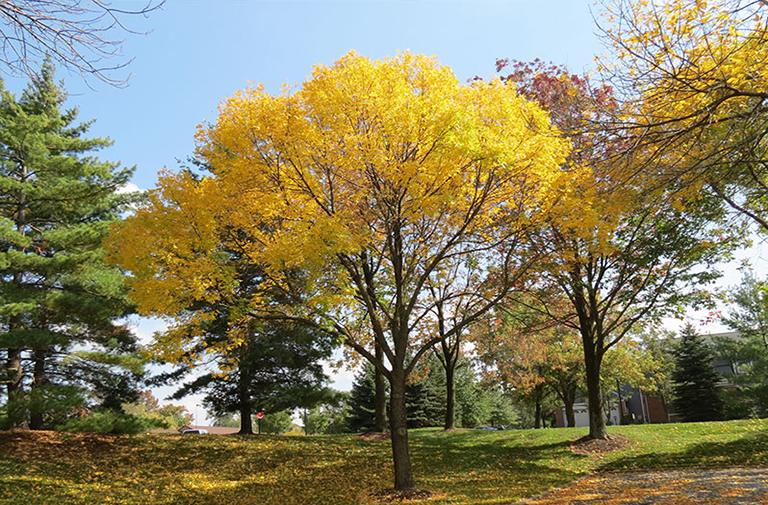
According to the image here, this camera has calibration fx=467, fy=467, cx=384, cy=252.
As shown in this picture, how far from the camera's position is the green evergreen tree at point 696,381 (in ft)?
97.4

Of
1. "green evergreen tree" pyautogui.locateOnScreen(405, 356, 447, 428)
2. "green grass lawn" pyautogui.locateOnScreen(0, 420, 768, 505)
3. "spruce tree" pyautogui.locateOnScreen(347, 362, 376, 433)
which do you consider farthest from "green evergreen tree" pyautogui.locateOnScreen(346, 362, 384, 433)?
"green grass lawn" pyautogui.locateOnScreen(0, 420, 768, 505)

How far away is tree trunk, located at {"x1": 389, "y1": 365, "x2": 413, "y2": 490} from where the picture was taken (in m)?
9.26

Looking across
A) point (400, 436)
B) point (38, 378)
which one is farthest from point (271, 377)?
point (400, 436)

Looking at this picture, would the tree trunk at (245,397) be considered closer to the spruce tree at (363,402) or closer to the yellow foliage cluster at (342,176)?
the yellow foliage cluster at (342,176)

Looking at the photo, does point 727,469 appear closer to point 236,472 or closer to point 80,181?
point 236,472

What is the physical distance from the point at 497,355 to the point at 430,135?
1596 centimetres

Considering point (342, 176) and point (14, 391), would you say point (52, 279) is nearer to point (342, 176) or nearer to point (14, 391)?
point (14, 391)

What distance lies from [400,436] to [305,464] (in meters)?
4.52

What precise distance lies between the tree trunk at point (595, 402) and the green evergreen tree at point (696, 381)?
20.5 metres

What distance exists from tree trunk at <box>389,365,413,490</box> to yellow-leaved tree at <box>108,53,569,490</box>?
0.09ft

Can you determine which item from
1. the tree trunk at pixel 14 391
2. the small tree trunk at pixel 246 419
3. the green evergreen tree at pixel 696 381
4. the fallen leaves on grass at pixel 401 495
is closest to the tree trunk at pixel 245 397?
the small tree trunk at pixel 246 419

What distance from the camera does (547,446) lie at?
1489 cm

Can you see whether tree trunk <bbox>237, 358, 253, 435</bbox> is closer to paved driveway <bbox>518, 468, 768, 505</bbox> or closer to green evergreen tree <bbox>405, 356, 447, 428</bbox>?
paved driveway <bbox>518, 468, 768, 505</bbox>

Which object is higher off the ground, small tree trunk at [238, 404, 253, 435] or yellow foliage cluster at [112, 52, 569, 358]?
yellow foliage cluster at [112, 52, 569, 358]
